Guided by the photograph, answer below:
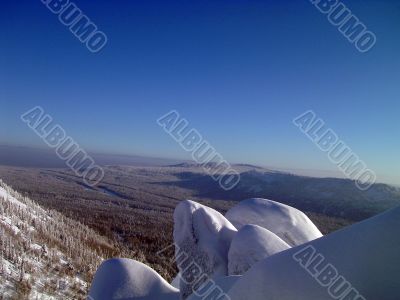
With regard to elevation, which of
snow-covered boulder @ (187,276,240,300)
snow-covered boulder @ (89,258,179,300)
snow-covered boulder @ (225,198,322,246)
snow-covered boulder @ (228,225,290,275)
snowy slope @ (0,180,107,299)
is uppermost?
snow-covered boulder @ (225,198,322,246)

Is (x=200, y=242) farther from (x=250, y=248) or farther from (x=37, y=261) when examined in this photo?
(x=37, y=261)

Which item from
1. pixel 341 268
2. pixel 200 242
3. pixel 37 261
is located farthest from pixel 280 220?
pixel 37 261

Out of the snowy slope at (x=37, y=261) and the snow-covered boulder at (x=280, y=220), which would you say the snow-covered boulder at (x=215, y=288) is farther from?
the snowy slope at (x=37, y=261)

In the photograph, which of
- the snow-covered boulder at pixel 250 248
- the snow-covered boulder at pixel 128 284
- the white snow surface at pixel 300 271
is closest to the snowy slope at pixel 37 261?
the snow-covered boulder at pixel 128 284

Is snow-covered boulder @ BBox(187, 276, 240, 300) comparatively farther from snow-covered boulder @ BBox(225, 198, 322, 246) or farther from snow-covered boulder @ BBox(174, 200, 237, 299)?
snow-covered boulder @ BBox(225, 198, 322, 246)

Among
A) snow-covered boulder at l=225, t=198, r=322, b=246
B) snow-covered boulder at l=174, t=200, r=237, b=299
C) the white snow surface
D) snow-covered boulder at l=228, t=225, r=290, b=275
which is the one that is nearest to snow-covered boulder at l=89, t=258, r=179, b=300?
the white snow surface

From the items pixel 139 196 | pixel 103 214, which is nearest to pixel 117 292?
pixel 103 214

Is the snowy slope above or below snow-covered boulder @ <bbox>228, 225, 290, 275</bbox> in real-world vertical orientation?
below
